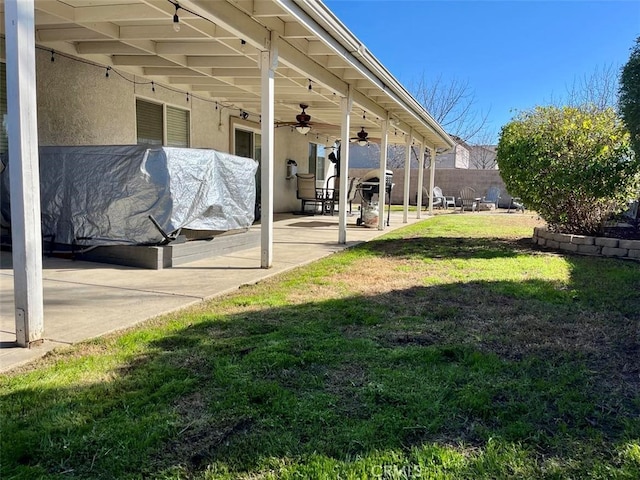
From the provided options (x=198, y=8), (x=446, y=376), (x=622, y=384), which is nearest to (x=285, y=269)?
(x=198, y=8)

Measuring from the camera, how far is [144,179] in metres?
6.11

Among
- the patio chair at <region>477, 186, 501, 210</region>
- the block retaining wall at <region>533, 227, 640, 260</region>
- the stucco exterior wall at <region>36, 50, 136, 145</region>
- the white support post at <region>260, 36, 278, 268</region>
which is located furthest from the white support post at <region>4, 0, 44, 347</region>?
the patio chair at <region>477, 186, 501, 210</region>

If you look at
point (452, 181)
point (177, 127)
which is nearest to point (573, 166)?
point (177, 127)

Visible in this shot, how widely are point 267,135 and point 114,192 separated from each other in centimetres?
205

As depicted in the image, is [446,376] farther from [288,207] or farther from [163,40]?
[288,207]

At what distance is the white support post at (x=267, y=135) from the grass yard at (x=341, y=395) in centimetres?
169

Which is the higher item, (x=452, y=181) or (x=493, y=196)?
(x=452, y=181)

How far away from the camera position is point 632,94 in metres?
6.05

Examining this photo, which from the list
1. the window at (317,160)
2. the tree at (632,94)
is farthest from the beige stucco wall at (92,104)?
the tree at (632,94)

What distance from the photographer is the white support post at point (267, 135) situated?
235 inches

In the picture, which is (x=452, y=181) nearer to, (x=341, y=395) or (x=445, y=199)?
(x=445, y=199)

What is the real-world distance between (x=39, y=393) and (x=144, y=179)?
398 cm

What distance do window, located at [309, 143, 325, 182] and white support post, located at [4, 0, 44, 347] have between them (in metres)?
14.7

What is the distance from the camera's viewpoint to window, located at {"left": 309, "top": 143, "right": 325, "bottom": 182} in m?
17.7
